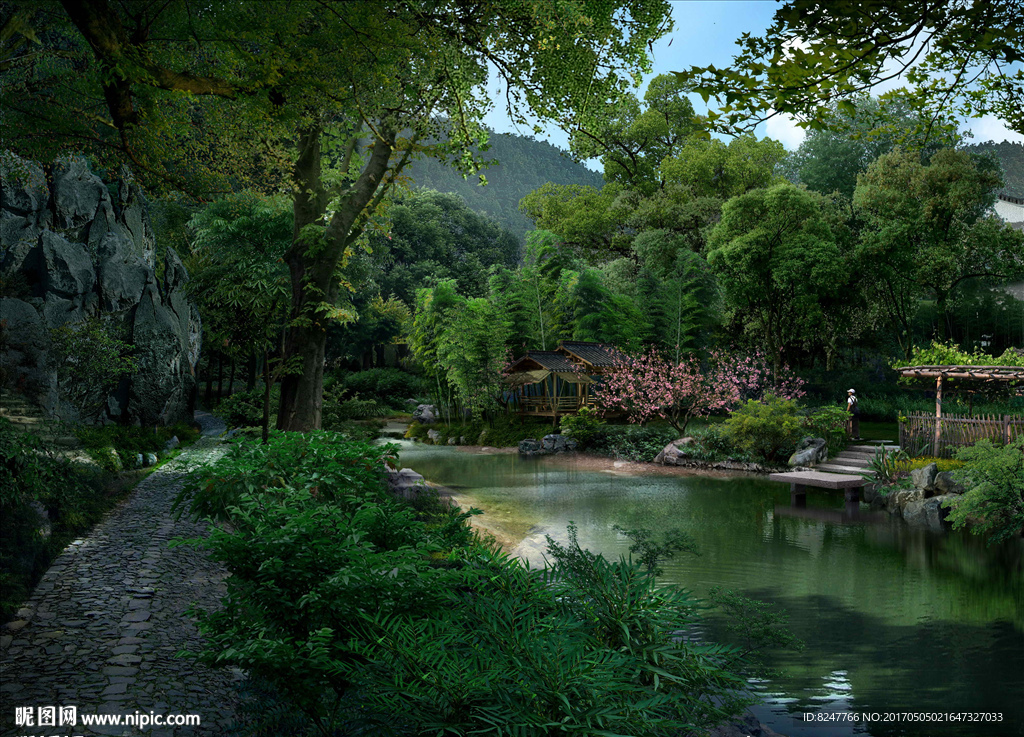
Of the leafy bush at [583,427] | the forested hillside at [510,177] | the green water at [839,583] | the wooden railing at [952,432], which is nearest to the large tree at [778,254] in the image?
the leafy bush at [583,427]

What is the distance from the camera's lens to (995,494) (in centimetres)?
955

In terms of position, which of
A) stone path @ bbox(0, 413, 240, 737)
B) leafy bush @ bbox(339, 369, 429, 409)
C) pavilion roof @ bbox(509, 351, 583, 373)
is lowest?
stone path @ bbox(0, 413, 240, 737)

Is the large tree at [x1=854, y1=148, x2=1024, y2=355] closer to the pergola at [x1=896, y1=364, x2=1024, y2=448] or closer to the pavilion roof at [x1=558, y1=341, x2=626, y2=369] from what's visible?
the pavilion roof at [x1=558, y1=341, x2=626, y2=369]

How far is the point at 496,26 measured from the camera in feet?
23.0

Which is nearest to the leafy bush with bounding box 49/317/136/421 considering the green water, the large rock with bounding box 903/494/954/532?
the green water

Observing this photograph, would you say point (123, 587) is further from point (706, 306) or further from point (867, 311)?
point (867, 311)

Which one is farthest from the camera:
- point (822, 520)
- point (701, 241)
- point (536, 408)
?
point (701, 241)

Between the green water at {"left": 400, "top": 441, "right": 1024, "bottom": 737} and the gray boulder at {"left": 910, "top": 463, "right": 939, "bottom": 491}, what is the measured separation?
1.01 metres

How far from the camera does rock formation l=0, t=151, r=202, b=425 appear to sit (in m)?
11.1

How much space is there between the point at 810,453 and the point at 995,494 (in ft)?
21.8

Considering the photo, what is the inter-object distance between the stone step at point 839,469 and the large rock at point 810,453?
7.3 inches

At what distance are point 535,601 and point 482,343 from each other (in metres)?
22.3

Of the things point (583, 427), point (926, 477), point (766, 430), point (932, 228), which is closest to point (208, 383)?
point (583, 427)

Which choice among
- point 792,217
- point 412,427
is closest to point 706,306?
point 792,217
